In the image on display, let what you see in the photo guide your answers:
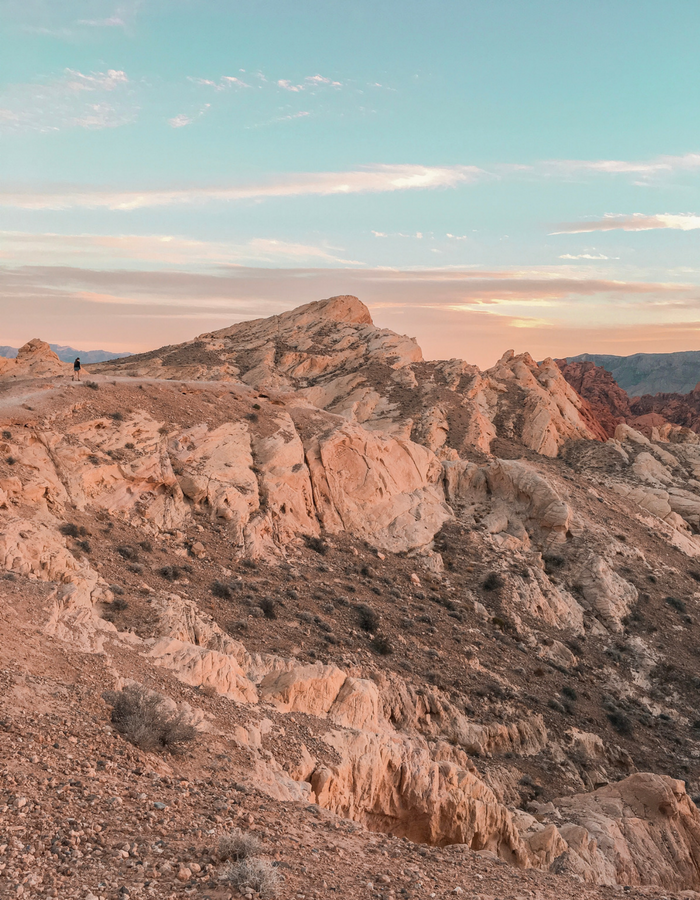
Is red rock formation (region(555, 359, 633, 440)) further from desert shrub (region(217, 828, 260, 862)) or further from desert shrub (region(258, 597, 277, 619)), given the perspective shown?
desert shrub (region(217, 828, 260, 862))

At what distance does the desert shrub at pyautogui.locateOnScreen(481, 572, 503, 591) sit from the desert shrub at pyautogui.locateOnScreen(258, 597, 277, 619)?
12.3 m

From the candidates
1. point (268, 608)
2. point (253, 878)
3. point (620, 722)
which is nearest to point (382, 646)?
point (268, 608)

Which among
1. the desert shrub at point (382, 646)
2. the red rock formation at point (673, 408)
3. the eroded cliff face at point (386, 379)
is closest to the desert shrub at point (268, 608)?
the desert shrub at point (382, 646)

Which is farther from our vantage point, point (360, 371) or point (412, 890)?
point (360, 371)

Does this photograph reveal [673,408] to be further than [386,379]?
Yes

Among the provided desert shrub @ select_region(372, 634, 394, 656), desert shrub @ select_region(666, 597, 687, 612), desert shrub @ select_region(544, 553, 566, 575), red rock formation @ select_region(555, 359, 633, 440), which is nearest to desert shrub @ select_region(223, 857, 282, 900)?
desert shrub @ select_region(372, 634, 394, 656)

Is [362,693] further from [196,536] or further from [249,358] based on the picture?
[249,358]

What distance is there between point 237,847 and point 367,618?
17944 millimetres

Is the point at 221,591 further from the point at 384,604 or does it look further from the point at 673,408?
the point at 673,408

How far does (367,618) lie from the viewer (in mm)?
26953

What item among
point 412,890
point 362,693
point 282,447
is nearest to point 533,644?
point 362,693

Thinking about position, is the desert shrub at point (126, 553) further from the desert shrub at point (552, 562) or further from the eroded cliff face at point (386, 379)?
the eroded cliff face at point (386, 379)

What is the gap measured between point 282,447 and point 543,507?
54.0 feet

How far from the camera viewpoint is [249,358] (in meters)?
64.2
